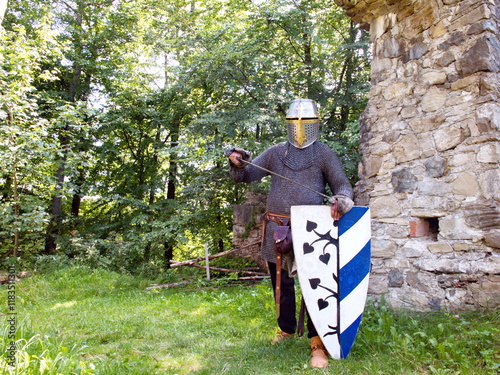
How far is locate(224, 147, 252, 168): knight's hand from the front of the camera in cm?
247

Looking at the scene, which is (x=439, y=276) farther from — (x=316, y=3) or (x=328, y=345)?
(x=316, y=3)

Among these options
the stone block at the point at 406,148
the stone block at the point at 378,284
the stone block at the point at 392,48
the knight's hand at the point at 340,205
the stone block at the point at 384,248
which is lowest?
the stone block at the point at 378,284

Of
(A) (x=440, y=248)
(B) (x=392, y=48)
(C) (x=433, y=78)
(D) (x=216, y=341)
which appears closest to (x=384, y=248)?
(A) (x=440, y=248)

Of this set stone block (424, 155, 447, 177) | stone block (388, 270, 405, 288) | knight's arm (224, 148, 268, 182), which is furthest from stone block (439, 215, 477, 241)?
knight's arm (224, 148, 268, 182)

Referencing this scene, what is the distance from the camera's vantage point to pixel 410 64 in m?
3.30

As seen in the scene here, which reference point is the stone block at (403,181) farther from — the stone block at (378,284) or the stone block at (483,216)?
the stone block at (378,284)

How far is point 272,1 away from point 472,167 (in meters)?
4.56

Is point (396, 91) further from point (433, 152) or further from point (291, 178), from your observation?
point (291, 178)

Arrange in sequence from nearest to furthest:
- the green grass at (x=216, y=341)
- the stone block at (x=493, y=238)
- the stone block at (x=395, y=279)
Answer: the green grass at (x=216, y=341) → the stone block at (x=493, y=238) → the stone block at (x=395, y=279)

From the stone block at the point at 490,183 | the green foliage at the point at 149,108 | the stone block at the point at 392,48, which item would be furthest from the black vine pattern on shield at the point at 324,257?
the green foliage at the point at 149,108

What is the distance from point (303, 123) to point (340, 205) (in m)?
0.61

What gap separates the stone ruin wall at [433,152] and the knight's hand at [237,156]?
1.47 m

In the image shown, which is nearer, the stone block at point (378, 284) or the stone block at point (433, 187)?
the stone block at point (433, 187)

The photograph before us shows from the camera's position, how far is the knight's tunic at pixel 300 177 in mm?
2467
